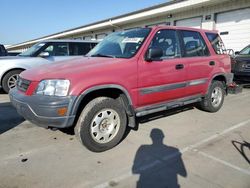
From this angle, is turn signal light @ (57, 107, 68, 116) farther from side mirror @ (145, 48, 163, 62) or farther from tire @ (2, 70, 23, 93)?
tire @ (2, 70, 23, 93)

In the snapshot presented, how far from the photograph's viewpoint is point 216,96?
5992mm

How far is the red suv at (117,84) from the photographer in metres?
3.43

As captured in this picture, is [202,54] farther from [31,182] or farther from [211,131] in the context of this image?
[31,182]

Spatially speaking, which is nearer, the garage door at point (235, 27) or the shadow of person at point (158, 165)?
the shadow of person at point (158, 165)

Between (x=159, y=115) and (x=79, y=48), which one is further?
(x=79, y=48)

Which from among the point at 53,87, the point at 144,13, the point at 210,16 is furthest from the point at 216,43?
the point at 144,13

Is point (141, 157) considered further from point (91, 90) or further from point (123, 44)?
point (123, 44)

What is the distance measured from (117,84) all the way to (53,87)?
965mm

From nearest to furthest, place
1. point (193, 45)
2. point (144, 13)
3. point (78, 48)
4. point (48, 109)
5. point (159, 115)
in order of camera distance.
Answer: point (48, 109), point (193, 45), point (159, 115), point (78, 48), point (144, 13)

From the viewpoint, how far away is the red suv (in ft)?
11.3

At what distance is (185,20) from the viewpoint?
14.1 meters

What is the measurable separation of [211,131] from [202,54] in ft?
5.71

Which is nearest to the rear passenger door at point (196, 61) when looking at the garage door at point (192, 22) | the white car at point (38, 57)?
the white car at point (38, 57)

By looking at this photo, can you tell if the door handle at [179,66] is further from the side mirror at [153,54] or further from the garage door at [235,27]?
the garage door at [235,27]
